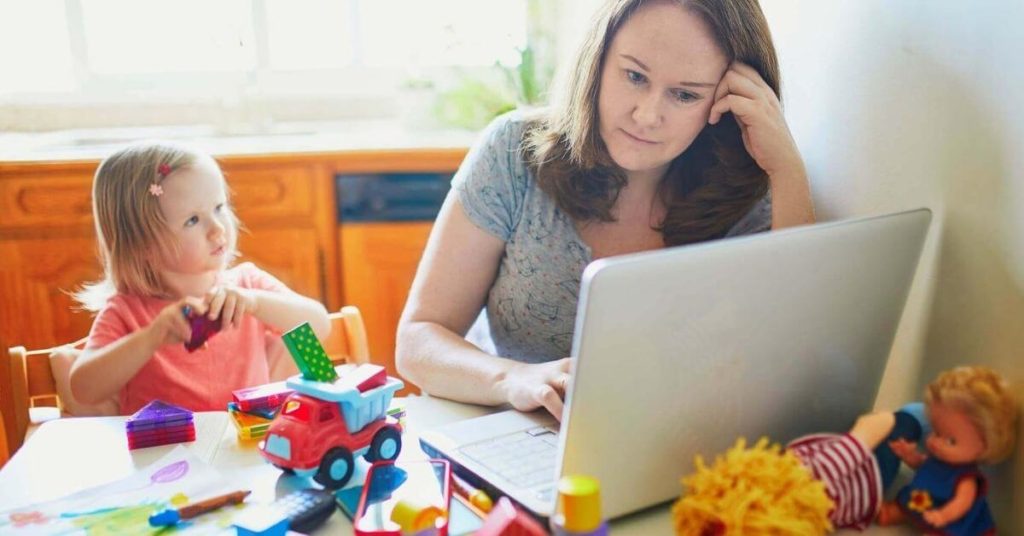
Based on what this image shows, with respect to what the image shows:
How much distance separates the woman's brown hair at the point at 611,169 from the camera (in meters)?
1.16

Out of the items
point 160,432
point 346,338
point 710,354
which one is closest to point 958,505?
point 710,354

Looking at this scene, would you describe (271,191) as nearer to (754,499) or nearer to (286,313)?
(286,313)

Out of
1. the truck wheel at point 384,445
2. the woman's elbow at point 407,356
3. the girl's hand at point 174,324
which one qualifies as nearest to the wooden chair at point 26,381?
the girl's hand at point 174,324

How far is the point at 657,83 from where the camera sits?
1044 mm

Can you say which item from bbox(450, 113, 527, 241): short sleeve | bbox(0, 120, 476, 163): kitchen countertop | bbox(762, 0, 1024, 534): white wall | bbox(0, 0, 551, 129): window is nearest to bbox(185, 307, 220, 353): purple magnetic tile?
bbox(450, 113, 527, 241): short sleeve

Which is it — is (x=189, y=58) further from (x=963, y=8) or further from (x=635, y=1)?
(x=963, y=8)

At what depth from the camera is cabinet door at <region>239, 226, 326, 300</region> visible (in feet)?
7.35

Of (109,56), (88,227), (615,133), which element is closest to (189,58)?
(109,56)

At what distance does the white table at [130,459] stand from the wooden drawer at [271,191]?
1.24 m

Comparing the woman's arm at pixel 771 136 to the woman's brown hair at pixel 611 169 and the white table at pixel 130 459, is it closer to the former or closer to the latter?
the woman's brown hair at pixel 611 169

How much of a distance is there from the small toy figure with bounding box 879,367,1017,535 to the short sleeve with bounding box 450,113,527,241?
25.8 inches

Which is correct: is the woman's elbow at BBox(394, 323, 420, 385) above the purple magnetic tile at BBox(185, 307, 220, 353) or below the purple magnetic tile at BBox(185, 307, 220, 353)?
below

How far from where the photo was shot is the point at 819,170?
1.14 m

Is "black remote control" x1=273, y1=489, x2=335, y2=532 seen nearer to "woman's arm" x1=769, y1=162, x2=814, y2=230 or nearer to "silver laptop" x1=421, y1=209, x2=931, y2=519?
"silver laptop" x1=421, y1=209, x2=931, y2=519
